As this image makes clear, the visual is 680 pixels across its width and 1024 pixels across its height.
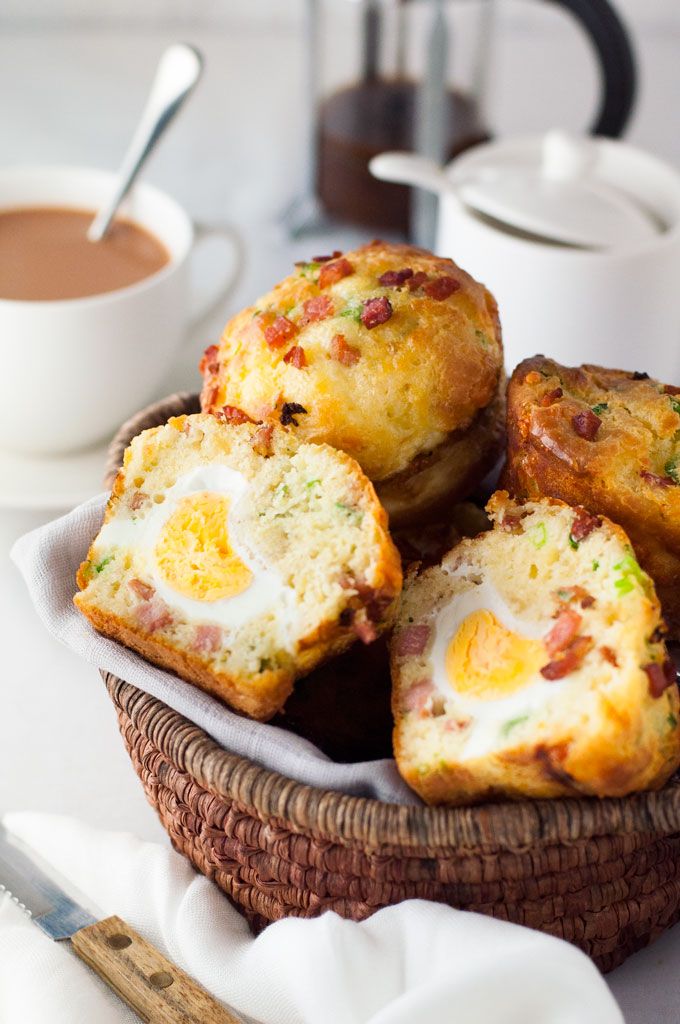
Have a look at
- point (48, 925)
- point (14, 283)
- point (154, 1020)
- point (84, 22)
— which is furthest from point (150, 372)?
point (84, 22)

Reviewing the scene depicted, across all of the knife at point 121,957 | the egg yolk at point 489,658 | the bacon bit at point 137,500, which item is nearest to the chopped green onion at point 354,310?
the bacon bit at point 137,500

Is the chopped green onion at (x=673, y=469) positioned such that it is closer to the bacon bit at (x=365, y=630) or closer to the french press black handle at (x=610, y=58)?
the bacon bit at (x=365, y=630)

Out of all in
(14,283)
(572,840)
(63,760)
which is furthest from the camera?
(14,283)

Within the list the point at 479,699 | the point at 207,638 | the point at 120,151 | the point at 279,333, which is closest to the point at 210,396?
the point at 279,333

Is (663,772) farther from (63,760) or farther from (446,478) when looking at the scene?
(63,760)

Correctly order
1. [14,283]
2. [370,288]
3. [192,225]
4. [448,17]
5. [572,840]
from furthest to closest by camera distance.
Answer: [448,17] → [192,225] → [14,283] → [370,288] → [572,840]

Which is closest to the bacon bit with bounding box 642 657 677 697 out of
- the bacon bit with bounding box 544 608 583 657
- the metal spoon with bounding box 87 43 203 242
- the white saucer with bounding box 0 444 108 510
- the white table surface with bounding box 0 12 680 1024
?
the bacon bit with bounding box 544 608 583 657
